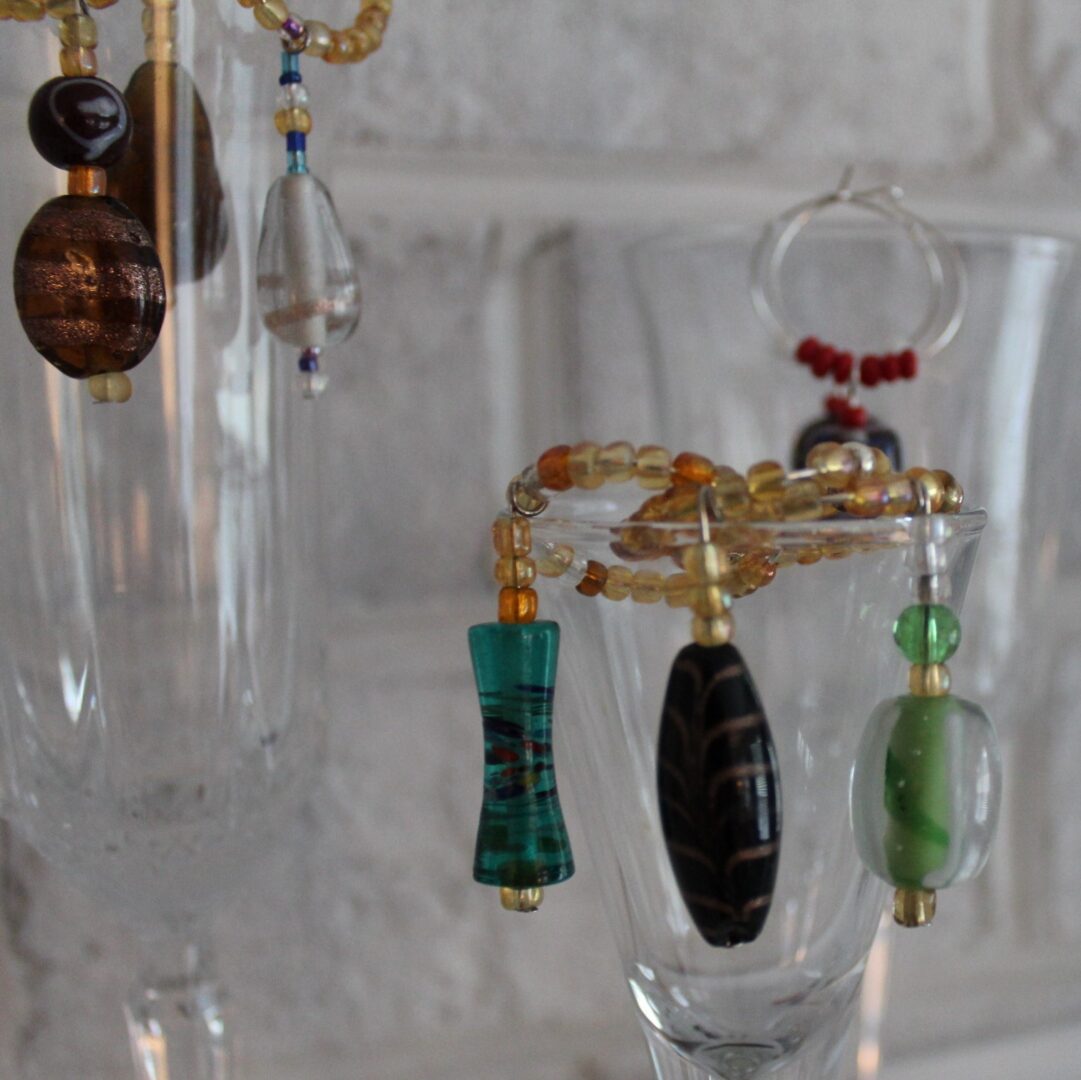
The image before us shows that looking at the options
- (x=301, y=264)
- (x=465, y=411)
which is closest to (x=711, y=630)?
(x=301, y=264)

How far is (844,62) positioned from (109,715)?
17.1 inches

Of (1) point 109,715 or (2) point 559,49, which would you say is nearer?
(1) point 109,715

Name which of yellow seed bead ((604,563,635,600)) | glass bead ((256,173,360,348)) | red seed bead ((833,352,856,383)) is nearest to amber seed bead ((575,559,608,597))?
yellow seed bead ((604,563,635,600))

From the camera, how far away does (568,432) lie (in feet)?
1.80

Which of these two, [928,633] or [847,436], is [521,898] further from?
[847,436]

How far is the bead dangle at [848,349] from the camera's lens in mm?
490

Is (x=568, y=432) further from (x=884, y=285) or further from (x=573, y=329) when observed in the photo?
(x=884, y=285)

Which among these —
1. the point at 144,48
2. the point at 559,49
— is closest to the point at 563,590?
the point at 144,48

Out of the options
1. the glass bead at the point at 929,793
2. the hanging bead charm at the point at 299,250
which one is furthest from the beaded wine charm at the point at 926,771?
the hanging bead charm at the point at 299,250

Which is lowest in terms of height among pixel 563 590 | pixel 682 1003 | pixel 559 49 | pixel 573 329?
pixel 682 1003

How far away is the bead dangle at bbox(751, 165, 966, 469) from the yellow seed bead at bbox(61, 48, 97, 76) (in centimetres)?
27

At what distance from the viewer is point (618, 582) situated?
13.1 inches

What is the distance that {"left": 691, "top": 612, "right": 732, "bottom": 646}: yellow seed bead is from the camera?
0.29 m

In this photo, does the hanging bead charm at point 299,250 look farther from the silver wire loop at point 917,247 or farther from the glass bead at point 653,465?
the silver wire loop at point 917,247
